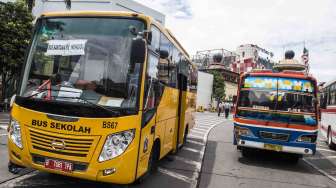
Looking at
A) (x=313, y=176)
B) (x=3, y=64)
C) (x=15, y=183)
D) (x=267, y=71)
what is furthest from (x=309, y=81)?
(x=3, y=64)

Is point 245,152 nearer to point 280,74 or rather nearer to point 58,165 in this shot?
point 280,74

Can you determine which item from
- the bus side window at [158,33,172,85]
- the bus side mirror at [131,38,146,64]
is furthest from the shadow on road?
the bus side mirror at [131,38,146,64]

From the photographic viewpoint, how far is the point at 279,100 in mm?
9750

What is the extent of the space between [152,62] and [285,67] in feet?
52.2

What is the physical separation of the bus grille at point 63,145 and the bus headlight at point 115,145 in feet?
0.77

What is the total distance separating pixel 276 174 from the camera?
887 centimetres

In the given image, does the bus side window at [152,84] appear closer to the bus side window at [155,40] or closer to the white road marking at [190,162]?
the bus side window at [155,40]

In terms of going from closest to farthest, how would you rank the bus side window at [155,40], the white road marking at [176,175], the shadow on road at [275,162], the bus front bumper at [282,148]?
the bus side window at [155,40] → the white road marking at [176,175] → the bus front bumper at [282,148] → the shadow on road at [275,162]

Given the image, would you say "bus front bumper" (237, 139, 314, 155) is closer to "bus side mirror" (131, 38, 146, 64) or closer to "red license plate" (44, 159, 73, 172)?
"bus side mirror" (131, 38, 146, 64)

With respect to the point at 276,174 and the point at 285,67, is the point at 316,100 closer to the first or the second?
the point at 276,174

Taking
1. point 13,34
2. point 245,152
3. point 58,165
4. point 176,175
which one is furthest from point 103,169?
point 13,34

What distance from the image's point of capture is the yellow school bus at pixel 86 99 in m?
5.04

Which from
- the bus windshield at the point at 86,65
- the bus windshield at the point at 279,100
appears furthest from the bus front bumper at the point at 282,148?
the bus windshield at the point at 86,65

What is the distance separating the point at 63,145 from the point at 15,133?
0.95 meters
